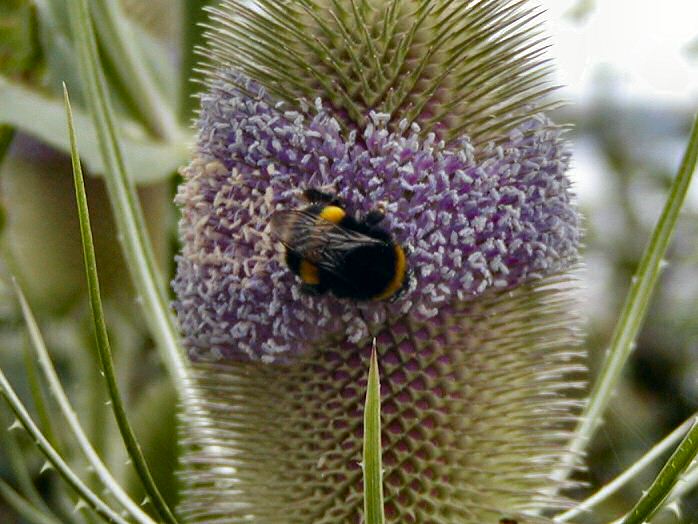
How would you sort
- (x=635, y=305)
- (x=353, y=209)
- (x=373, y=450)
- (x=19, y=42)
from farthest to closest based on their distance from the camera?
(x=19, y=42)
(x=635, y=305)
(x=353, y=209)
(x=373, y=450)

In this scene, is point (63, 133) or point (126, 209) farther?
point (63, 133)

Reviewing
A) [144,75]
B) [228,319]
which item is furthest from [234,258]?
[144,75]

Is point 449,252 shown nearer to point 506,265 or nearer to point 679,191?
point 506,265

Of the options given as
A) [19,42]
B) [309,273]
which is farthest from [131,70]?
[309,273]

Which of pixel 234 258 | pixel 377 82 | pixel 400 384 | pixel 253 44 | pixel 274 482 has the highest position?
pixel 253 44

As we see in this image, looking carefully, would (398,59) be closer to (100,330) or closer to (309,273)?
(309,273)

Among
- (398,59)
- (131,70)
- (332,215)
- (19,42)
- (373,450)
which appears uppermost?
(19,42)

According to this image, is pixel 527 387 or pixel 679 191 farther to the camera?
pixel 679 191
